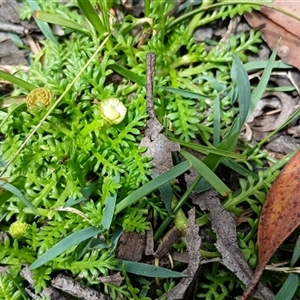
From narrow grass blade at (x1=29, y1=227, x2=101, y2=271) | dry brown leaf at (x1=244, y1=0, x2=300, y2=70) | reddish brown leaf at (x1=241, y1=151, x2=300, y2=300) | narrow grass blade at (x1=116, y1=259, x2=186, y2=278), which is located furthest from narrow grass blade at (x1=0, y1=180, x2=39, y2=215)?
dry brown leaf at (x1=244, y1=0, x2=300, y2=70)

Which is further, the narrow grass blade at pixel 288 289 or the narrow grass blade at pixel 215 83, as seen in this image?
the narrow grass blade at pixel 215 83

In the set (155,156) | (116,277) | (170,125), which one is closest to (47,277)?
(116,277)

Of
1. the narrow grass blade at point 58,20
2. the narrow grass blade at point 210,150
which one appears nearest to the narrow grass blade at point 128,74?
the narrow grass blade at point 58,20

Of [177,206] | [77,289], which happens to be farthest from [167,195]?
[77,289]

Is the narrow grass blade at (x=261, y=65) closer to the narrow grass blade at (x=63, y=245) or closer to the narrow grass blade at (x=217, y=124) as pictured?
the narrow grass blade at (x=217, y=124)

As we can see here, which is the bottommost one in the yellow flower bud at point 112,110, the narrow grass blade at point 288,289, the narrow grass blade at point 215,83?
the narrow grass blade at point 288,289

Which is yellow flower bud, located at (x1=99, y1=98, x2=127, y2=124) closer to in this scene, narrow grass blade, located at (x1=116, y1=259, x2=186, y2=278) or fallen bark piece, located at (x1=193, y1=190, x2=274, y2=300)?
fallen bark piece, located at (x1=193, y1=190, x2=274, y2=300)
